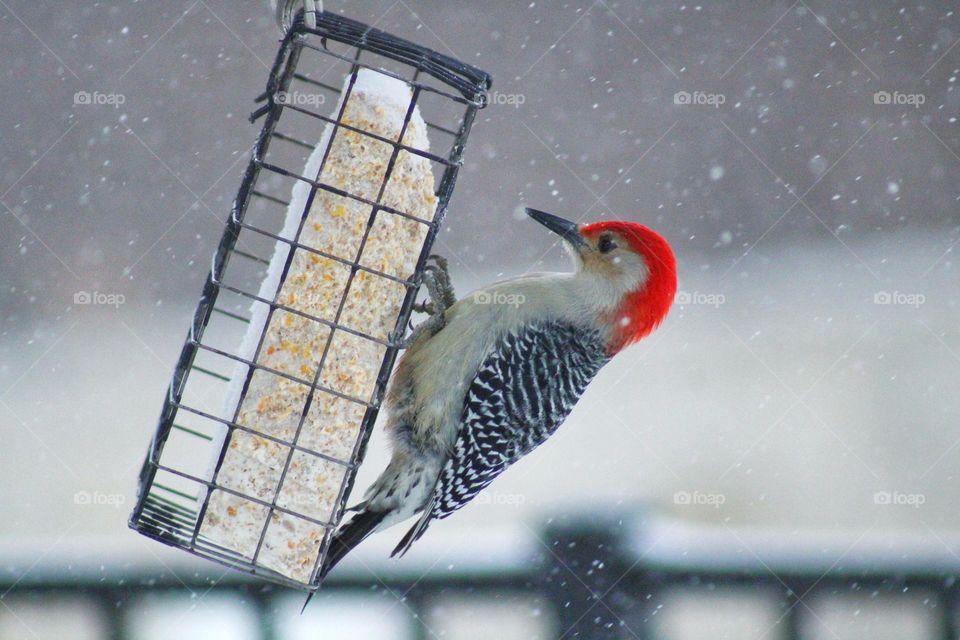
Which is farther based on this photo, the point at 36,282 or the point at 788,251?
the point at 788,251

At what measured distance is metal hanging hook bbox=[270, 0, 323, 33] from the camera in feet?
8.63

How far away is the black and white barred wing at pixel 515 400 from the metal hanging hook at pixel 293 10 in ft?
4.61

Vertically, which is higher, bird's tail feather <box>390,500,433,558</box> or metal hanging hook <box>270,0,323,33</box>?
metal hanging hook <box>270,0,323,33</box>

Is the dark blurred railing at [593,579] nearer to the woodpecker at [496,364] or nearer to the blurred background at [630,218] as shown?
the woodpecker at [496,364]

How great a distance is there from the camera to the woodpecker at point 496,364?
354 cm

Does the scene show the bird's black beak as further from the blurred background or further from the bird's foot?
the blurred background

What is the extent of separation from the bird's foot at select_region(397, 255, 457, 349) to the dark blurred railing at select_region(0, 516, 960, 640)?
1261mm

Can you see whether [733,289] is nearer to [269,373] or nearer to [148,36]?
[148,36]

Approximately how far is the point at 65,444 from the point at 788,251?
836 cm

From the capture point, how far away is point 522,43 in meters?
10.2

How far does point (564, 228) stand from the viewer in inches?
144

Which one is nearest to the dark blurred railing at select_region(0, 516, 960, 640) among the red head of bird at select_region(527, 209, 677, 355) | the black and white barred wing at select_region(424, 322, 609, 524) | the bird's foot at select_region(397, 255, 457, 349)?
the black and white barred wing at select_region(424, 322, 609, 524)

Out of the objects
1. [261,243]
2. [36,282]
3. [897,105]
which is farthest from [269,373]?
[897,105]

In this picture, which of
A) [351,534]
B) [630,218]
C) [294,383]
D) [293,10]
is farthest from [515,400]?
[630,218]
